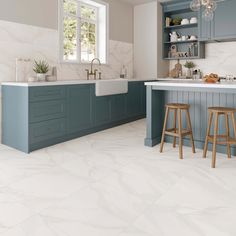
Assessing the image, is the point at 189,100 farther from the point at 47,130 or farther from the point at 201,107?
the point at 47,130

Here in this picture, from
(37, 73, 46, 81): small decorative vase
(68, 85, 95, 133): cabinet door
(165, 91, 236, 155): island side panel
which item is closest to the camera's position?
(165, 91, 236, 155): island side panel

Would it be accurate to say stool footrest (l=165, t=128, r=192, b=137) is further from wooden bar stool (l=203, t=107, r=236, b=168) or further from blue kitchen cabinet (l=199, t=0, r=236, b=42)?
blue kitchen cabinet (l=199, t=0, r=236, b=42)

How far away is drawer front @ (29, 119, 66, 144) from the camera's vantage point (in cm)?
353

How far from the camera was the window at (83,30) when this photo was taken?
16.4ft

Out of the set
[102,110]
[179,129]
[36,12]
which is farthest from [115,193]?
[36,12]

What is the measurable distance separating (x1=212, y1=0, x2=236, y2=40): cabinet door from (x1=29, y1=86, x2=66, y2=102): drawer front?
345cm

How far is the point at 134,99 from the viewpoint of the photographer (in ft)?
18.8

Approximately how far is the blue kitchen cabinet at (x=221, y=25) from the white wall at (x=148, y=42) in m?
1.04

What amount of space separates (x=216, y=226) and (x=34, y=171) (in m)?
1.84

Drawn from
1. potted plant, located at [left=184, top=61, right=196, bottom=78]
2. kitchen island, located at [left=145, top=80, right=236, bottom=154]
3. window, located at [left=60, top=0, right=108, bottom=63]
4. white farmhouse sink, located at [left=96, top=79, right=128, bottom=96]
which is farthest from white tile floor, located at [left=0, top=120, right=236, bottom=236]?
potted plant, located at [left=184, top=61, right=196, bottom=78]

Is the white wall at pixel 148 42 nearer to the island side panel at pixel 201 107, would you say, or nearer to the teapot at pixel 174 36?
the teapot at pixel 174 36

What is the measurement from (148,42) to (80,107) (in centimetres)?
291

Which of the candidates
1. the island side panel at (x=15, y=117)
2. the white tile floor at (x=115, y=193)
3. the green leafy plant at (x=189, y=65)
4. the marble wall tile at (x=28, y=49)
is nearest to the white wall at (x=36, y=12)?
the marble wall tile at (x=28, y=49)

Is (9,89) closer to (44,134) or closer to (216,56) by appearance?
(44,134)
